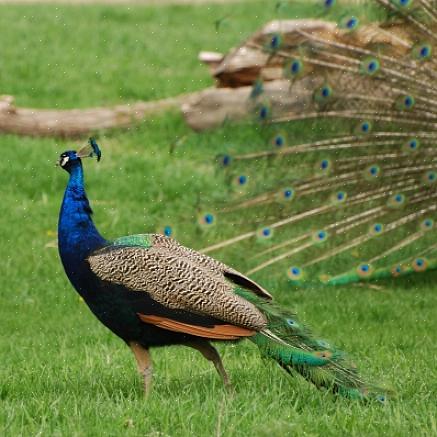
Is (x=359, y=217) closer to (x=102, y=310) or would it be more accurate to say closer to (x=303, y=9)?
(x=303, y=9)

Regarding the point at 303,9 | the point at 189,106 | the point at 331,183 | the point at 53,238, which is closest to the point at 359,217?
the point at 331,183

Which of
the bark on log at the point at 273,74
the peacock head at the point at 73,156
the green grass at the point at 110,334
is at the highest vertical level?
the bark on log at the point at 273,74

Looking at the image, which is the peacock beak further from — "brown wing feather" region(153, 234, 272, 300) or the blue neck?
"brown wing feather" region(153, 234, 272, 300)

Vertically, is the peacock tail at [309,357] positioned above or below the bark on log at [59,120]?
below

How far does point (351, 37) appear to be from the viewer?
25.5 ft

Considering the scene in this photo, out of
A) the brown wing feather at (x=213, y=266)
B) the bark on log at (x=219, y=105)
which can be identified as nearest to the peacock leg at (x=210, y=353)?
the brown wing feather at (x=213, y=266)

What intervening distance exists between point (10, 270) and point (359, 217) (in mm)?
2209

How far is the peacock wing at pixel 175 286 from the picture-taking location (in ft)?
14.3

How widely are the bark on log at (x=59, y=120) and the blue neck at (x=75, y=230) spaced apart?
5423 millimetres

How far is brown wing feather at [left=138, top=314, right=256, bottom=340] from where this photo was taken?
172 inches

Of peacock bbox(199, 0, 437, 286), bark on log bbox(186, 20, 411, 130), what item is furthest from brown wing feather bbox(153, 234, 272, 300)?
bark on log bbox(186, 20, 411, 130)

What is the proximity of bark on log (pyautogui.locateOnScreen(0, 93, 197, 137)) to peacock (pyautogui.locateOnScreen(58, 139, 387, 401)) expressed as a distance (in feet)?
18.0

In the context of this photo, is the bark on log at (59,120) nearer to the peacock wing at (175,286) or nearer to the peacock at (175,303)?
the peacock at (175,303)

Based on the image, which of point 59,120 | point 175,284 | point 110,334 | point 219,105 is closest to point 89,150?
point 175,284
